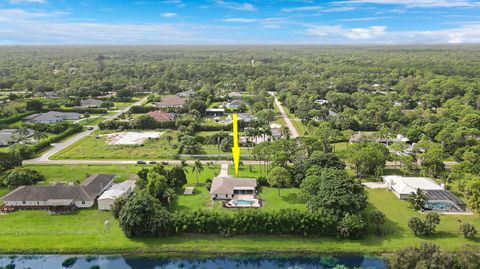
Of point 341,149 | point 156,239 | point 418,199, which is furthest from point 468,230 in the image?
point 156,239

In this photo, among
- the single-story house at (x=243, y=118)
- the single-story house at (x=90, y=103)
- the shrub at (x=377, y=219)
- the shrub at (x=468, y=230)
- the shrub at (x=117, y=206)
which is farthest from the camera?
the single-story house at (x=90, y=103)

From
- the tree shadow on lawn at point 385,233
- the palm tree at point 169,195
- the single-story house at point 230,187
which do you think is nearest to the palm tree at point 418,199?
the tree shadow on lawn at point 385,233

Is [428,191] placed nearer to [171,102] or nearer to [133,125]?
[133,125]

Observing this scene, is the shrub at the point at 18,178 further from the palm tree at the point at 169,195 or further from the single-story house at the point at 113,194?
the palm tree at the point at 169,195

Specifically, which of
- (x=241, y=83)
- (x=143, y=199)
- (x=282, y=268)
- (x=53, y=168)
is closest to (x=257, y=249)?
(x=282, y=268)

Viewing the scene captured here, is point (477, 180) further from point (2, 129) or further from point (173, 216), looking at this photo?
point (2, 129)

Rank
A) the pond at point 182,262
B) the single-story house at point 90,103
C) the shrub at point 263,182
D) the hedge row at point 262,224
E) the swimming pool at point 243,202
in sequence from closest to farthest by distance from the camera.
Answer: the pond at point 182,262, the hedge row at point 262,224, the swimming pool at point 243,202, the shrub at point 263,182, the single-story house at point 90,103
